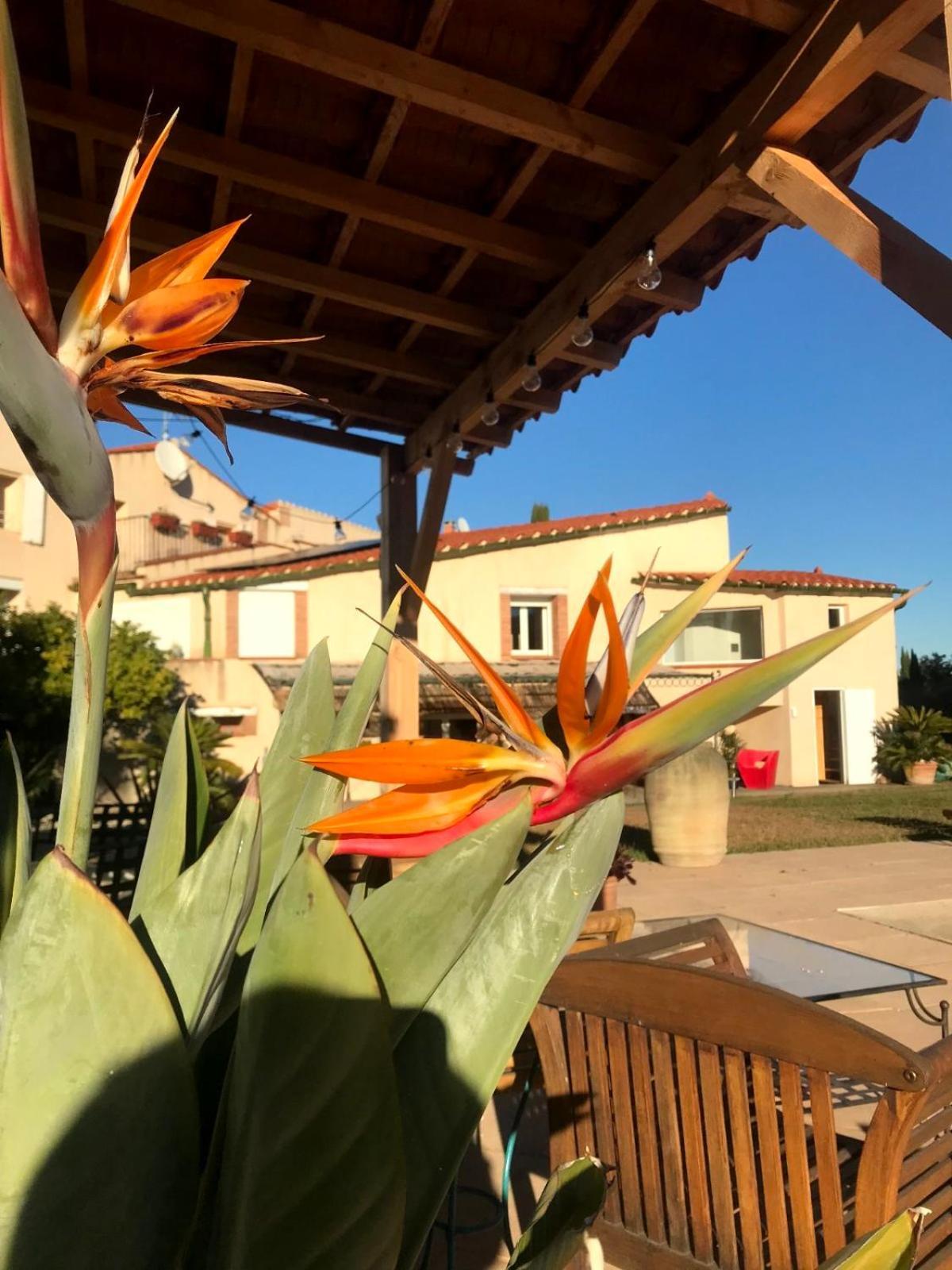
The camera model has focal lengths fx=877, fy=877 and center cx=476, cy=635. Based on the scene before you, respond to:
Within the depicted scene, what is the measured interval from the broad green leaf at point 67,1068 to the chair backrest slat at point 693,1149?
1.29 metres

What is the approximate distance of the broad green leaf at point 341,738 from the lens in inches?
20.1

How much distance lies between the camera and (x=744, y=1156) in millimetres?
1383

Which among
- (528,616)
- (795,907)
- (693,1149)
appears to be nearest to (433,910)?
(693,1149)

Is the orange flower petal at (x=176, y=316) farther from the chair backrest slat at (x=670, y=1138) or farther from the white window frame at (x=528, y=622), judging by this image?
the white window frame at (x=528, y=622)

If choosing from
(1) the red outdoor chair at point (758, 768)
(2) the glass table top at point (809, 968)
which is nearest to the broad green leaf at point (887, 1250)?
(2) the glass table top at point (809, 968)

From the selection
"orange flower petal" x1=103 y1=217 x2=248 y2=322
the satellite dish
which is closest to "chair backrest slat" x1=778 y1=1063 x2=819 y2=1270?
"orange flower petal" x1=103 y1=217 x2=248 y2=322

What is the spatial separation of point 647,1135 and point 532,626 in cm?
1259

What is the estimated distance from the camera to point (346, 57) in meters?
1.92

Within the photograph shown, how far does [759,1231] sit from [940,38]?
7.18 ft

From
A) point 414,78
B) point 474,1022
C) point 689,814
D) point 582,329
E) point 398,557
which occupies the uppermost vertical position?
point 414,78

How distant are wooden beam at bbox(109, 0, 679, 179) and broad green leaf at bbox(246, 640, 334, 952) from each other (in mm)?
1798

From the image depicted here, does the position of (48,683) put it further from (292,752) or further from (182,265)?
(182,265)

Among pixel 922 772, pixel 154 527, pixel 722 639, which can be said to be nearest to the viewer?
pixel 922 772

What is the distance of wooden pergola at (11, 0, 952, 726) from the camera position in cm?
182
